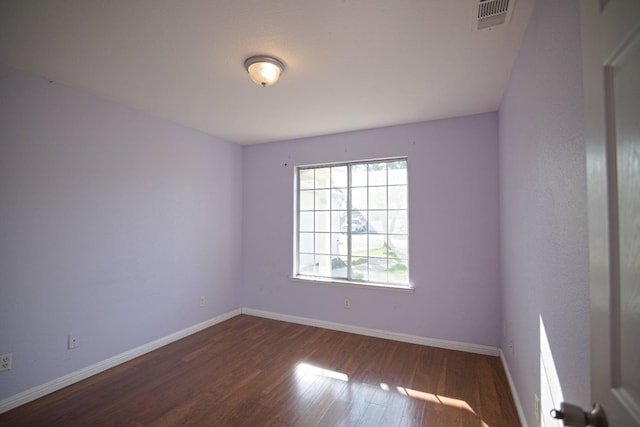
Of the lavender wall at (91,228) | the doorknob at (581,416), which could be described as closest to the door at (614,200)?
the doorknob at (581,416)

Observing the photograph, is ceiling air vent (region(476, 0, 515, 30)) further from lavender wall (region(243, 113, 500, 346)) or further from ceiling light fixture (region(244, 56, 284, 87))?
lavender wall (region(243, 113, 500, 346))

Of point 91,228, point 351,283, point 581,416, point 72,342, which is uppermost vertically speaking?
point 91,228

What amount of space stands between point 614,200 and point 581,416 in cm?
48

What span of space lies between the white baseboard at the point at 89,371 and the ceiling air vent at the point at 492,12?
4.07 meters

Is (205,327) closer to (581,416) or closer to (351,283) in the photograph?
(351,283)

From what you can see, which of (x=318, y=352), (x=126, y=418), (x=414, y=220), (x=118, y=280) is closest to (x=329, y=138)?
(x=414, y=220)

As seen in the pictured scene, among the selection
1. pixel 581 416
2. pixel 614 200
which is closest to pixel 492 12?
pixel 614 200

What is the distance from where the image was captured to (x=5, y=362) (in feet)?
6.89

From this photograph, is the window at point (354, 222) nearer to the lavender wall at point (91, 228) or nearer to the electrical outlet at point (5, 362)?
the lavender wall at point (91, 228)

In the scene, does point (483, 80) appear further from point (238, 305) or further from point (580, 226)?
point (238, 305)

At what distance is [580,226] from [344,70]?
183 cm

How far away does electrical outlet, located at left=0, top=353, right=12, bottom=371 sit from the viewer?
2085mm

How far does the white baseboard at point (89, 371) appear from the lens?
2146mm

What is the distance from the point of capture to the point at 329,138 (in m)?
3.87
